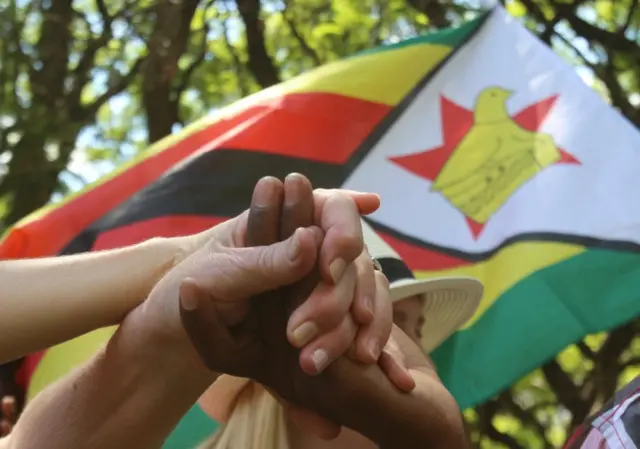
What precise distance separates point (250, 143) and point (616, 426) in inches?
57.1

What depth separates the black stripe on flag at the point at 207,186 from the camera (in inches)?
88.2

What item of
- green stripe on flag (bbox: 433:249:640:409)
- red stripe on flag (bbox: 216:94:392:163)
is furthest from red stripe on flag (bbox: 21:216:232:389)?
green stripe on flag (bbox: 433:249:640:409)

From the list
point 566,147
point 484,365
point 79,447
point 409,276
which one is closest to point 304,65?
point 566,147

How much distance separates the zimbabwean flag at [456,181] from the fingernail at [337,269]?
50.6 inches

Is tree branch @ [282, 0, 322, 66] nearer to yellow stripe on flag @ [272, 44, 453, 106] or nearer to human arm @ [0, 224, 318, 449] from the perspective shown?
yellow stripe on flag @ [272, 44, 453, 106]

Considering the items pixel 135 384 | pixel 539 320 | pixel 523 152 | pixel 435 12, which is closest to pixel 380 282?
pixel 135 384

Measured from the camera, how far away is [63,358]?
6.72 feet

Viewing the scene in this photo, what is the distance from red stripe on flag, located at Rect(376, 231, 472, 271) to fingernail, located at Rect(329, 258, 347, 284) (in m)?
1.41

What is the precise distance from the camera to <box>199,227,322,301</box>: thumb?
2.58ft

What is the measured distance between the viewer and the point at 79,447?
1.00 metres

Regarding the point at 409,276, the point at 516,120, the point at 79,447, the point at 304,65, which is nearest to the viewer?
the point at 79,447

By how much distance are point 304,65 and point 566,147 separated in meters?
2.20

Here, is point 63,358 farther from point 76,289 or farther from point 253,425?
point 76,289

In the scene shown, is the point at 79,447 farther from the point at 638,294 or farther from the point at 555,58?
the point at 555,58
